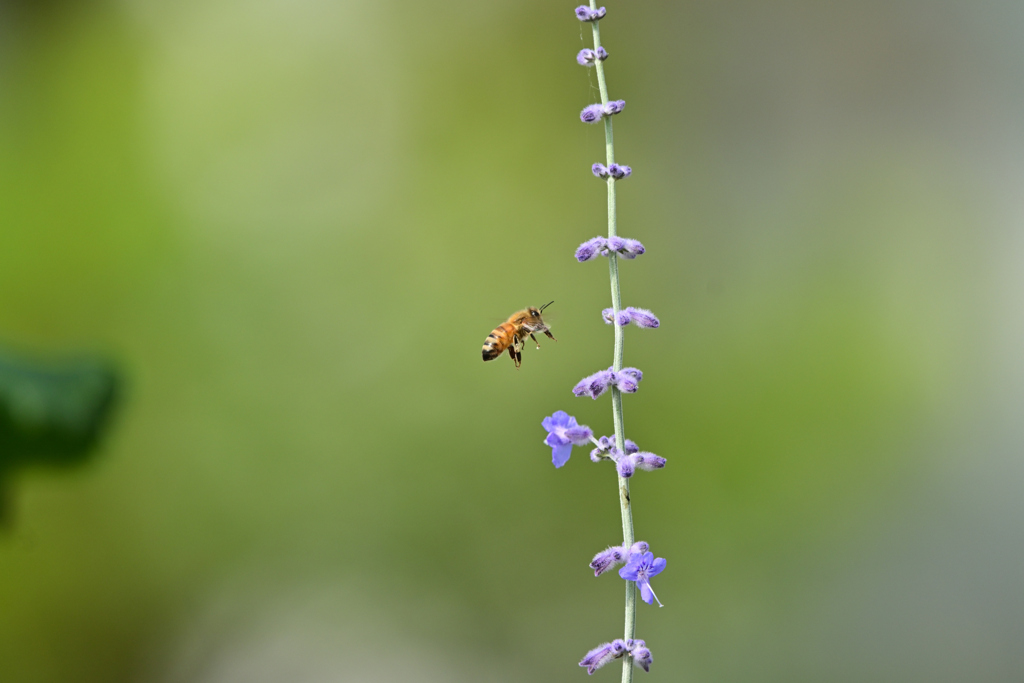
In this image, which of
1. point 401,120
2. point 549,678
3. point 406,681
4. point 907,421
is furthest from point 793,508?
point 401,120

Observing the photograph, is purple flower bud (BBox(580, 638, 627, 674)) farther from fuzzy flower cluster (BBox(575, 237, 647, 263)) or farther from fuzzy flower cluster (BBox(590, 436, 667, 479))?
fuzzy flower cluster (BBox(575, 237, 647, 263))

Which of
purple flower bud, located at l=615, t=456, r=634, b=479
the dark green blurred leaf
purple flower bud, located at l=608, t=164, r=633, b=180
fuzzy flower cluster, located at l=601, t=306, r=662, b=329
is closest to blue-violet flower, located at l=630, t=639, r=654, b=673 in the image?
purple flower bud, located at l=615, t=456, r=634, b=479

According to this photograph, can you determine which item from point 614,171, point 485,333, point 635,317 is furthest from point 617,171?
point 485,333

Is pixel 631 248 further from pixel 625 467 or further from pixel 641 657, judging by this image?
pixel 641 657

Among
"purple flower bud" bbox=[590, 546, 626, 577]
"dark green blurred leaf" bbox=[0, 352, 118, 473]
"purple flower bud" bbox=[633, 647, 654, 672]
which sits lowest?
"purple flower bud" bbox=[633, 647, 654, 672]

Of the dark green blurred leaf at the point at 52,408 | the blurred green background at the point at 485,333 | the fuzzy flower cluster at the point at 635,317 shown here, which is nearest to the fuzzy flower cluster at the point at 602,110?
the fuzzy flower cluster at the point at 635,317

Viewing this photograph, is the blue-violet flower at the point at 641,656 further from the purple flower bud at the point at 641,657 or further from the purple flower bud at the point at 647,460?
the purple flower bud at the point at 647,460

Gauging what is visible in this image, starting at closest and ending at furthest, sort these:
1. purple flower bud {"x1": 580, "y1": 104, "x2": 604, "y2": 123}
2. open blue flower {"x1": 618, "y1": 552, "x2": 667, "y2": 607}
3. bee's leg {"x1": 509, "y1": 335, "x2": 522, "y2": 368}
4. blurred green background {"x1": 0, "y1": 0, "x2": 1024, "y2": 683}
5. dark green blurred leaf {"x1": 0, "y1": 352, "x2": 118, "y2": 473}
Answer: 1. open blue flower {"x1": 618, "y1": 552, "x2": 667, "y2": 607}
2. purple flower bud {"x1": 580, "y1": 104, "x2": 604, "y2": 123}
3. bee's leg {"x1": 509, "y1": 335, "x2": 522, "y2": 368}
4. dark green blurred leaf {"x1": 0, "y1": 352, "x2": 118, "y2": 473}
5. blurred green background {"x1": 0, "y1": 0, "x2": 1024, "y2": 683}
